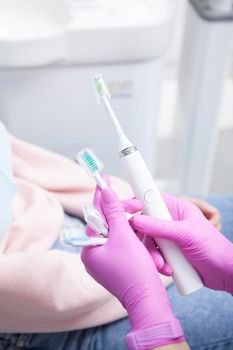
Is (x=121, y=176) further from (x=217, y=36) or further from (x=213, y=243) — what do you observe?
(x=213, y=243)

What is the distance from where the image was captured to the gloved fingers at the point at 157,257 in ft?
1.50

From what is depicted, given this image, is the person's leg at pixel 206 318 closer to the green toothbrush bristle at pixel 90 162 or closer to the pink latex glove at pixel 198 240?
the pink latex glove at pixel 198 240

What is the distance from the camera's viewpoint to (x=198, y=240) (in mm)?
452

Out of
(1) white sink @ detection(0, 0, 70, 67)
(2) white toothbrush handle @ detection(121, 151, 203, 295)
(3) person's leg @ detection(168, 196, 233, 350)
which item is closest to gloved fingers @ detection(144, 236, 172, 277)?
(2) white toothbrush handle @ detection(121, 151, 203, 295)

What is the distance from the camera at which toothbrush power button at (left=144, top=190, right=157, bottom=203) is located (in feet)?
1.44

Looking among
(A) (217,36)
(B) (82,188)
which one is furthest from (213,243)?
(A) (217,36)

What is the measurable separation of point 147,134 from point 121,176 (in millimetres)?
129

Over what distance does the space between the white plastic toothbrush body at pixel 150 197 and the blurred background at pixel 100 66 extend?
36 centimetres

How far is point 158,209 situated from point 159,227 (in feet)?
0.08

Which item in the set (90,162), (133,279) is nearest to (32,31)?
(90,162)

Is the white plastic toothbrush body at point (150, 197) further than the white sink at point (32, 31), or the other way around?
the white sink at point (32, 31)

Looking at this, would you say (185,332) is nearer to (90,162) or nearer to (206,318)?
(206,318)

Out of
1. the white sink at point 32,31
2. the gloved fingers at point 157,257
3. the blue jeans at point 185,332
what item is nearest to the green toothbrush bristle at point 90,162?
the gloved fingers at point 157,257

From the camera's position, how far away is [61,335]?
556 millimetres
